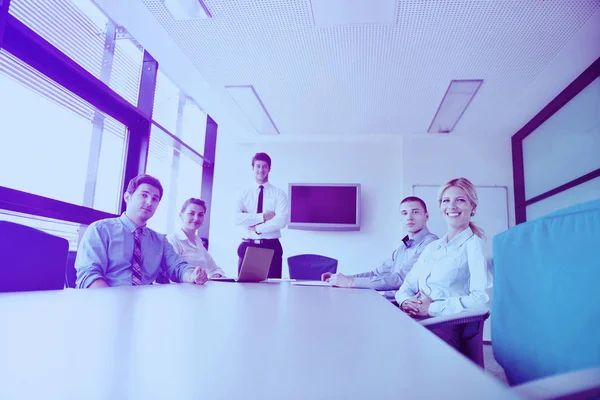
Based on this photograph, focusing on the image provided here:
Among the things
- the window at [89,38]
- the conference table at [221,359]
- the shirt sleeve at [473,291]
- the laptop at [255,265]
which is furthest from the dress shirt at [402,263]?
the window at [89,38]

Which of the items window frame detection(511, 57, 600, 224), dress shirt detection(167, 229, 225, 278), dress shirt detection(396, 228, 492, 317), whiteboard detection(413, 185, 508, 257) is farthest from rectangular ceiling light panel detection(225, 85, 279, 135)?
window frame detection(511, 57, 600, 224)

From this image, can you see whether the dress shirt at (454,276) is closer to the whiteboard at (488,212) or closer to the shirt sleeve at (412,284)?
the shirt sleeve at (412,284)

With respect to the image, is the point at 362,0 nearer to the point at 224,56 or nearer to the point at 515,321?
the point at 224,56

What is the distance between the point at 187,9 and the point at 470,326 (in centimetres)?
274

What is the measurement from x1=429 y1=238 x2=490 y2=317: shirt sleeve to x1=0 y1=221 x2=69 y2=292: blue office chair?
1.59 metres

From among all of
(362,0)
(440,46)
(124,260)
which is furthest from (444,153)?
(124,260)

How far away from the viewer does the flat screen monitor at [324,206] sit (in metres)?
5.05

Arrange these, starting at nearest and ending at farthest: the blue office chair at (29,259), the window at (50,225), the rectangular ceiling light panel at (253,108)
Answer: the blue office chair at (29,259), the window at (50,225), the rectangular ceiling light panel at (253,108)

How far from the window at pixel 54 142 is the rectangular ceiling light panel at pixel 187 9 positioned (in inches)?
39.0

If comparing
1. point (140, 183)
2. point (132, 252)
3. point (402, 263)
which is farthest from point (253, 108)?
point (132, 252)

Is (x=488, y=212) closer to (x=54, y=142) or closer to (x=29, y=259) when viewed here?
(x=54, y=142)

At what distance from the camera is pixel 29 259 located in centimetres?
141

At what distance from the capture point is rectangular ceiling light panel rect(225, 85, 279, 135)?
4.00 meters

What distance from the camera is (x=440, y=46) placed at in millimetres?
3076
